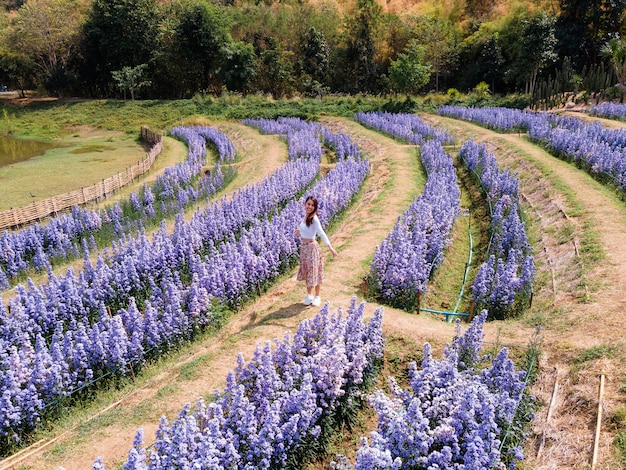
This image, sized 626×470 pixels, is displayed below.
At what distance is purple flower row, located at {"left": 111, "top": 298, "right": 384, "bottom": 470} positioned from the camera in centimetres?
479

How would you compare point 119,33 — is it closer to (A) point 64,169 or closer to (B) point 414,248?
(A) point 64,169

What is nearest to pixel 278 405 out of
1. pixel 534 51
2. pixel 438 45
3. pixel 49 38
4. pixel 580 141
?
pixel 580 141

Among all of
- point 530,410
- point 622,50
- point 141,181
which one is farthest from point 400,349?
point 622,50

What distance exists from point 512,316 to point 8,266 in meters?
12.5

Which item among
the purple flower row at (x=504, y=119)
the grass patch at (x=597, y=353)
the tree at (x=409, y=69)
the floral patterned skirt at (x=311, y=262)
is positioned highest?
the tree at (x=409, y=69)

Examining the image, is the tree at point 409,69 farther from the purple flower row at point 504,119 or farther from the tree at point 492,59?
the tree at point 492,59

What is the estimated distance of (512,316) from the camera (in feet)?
28.4

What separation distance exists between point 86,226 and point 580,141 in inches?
661

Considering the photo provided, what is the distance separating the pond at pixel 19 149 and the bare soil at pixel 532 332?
1169 inches

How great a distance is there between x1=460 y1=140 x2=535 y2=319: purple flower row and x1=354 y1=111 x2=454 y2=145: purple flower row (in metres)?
9.09

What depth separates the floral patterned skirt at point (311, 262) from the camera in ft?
27.6

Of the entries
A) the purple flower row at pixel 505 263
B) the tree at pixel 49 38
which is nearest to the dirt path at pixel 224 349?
the purple flower row at pixel 505 263

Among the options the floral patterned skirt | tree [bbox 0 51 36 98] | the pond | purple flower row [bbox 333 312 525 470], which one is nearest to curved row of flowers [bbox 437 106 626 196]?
the floral patterned skirt

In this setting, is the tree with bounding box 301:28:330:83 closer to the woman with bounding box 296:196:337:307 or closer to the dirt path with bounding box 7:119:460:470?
the dirt path with bounding box 7:119:460:470
